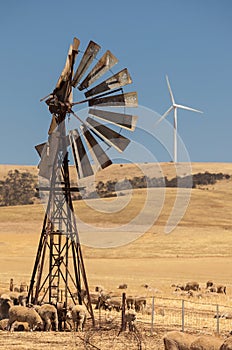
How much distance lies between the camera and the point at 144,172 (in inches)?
6427

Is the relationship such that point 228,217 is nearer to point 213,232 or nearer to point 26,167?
point 213,232

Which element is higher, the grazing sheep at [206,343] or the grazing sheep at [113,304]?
the grazing sheep at [206,343]

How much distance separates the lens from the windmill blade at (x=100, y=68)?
22.8 meters

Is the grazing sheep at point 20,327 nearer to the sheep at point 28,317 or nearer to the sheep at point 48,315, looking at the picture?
the sheep at point 28,317

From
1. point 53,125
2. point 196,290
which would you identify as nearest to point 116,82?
point 53,125

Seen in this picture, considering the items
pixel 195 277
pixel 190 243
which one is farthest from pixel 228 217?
pixel 195 277

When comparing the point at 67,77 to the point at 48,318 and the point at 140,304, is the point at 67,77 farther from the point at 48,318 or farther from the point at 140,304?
the point at 140,304

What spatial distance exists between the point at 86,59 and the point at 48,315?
360 inches

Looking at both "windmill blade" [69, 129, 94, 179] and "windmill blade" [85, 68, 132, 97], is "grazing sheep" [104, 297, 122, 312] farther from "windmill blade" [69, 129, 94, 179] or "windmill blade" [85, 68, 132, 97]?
"windmill blade" [85, 68, 132, 97]

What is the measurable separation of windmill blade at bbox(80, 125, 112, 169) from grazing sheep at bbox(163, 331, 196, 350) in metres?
8.30

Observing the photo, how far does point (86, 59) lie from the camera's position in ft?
76.1

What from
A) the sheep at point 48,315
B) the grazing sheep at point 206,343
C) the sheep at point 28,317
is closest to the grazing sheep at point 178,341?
the grazing sheep at point 206,343

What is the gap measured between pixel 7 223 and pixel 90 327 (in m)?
75.6

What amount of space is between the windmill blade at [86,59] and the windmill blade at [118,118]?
1.30 metres
